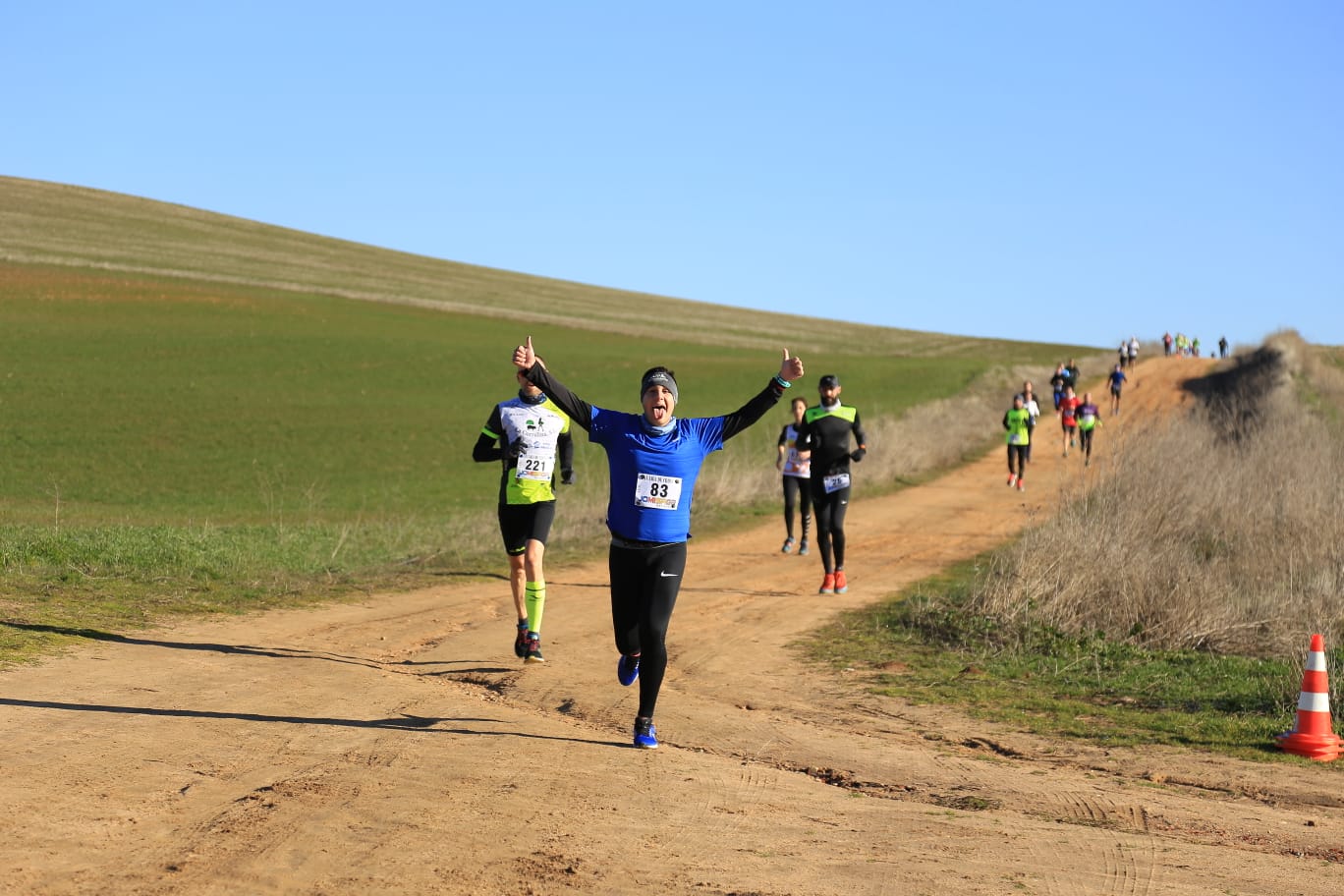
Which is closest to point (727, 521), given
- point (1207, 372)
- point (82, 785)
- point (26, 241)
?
point (82, 785)

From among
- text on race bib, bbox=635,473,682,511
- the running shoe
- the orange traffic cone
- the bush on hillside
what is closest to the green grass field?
the orange traffic cone

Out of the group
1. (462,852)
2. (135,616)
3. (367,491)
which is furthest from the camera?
(367,491)

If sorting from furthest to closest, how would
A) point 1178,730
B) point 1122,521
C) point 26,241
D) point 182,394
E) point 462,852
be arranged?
1. point 26,241
2. point 182,394
3. point 1122,521
4. point 1178,730
5. point 462,852

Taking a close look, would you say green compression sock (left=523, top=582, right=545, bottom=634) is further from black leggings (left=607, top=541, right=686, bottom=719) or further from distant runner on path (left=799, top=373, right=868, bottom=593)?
distant runner on path (left=799, top=373, right=868, bottom=593)

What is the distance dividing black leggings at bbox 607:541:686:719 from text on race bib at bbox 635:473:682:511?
254mm

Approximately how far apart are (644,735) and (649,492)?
1.44m

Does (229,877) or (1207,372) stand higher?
(1207,372)

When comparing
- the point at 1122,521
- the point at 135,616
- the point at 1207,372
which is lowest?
the point at 135,616

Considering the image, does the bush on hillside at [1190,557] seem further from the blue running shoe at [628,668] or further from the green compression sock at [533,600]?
the blue running shoe at [628,668]

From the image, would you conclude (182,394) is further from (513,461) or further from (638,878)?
(638,878)

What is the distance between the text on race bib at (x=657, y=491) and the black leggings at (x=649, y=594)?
254mm

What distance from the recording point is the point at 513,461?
10531mm

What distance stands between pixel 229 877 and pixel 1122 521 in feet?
37.3

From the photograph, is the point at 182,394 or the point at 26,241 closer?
the point at 182,394
